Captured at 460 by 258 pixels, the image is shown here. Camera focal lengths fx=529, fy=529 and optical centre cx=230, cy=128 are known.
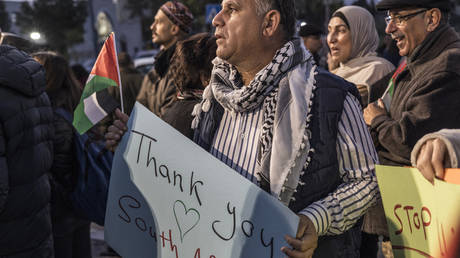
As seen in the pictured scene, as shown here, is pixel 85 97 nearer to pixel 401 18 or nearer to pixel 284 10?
pixel 284 10

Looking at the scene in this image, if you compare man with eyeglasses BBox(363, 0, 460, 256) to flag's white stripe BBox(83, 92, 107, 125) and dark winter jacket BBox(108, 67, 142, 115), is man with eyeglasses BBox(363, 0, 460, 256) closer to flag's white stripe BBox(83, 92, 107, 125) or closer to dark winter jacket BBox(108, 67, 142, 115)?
flag's white stripe BBox(83, 92, 107, 125)

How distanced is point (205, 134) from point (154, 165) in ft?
0.84

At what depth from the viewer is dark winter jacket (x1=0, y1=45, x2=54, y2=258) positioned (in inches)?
96.3

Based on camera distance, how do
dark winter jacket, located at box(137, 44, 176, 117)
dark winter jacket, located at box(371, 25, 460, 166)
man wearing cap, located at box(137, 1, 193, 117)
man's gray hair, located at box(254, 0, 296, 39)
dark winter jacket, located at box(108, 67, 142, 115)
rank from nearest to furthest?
1. man's gray hair, located at box(254, 0, 296, 39)
2. dark winter jacket, located at box(371, 25, 460, 166)
3. dark winter jacket, located at box(137, 44, 176, 117)
4. man wearing cap, located at box(137, 1, 193, 117)
5. dark winter jacket, located at box(108, 67, 142, 115)

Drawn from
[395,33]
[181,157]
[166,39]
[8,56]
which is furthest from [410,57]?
[166,39]

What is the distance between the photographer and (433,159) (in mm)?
1473

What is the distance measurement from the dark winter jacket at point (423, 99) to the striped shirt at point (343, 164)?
1031mm

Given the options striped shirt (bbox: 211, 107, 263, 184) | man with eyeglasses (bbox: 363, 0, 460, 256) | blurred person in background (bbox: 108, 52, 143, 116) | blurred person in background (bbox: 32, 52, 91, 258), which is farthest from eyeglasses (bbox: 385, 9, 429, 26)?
blurred person in background (bbox: 108, 52, 143, 116)

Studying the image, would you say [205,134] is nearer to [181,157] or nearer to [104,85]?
[181,157]

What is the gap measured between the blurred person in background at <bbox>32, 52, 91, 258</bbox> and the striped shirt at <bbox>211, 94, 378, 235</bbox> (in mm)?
1815

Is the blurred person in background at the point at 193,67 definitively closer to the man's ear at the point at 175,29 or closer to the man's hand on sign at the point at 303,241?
the man's hand on sign at the point at 303,241

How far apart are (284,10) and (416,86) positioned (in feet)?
4.12

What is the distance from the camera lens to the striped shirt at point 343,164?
175 cm

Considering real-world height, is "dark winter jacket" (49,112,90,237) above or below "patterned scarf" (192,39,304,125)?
below
